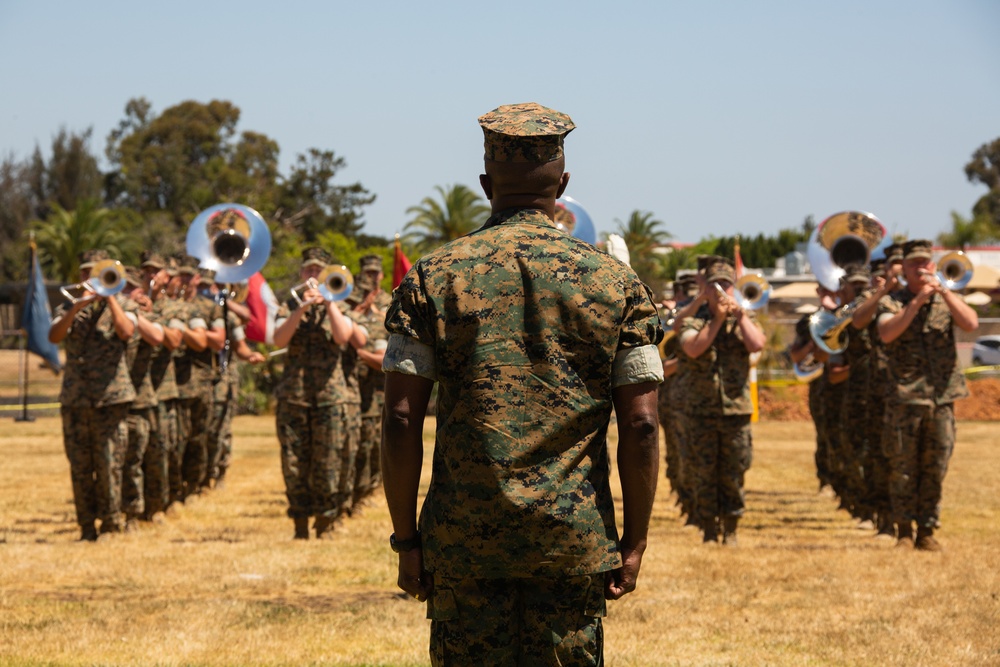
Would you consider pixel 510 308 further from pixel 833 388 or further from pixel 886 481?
pixel 833 388

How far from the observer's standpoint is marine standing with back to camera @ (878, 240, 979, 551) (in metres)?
10.4

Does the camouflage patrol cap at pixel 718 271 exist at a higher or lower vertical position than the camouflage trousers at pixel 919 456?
higher

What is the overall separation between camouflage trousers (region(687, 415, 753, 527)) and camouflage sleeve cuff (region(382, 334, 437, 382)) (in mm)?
7427

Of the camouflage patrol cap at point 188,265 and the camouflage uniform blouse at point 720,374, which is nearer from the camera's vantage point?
the camouflage uniform blouse at point 720,374

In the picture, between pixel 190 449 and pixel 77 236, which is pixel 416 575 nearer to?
pixel 190 449

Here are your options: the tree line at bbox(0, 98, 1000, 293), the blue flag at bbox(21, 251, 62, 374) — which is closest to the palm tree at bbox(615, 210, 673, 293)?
the tree line at bbox(0, 98, 1000, 293)

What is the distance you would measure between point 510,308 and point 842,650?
4256 millimetres

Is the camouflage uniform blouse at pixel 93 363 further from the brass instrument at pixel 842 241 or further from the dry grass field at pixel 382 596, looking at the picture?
the brass instrument at pixel 842 241

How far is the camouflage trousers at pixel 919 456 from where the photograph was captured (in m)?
10.5

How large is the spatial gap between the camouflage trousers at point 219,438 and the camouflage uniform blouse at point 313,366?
11.0ft

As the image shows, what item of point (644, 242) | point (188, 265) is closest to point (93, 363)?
point (188, 265)

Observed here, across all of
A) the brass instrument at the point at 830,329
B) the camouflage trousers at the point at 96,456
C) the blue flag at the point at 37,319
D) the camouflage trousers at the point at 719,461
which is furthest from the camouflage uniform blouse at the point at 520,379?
the blue flag at the point at 37,319

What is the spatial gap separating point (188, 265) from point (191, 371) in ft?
3.87

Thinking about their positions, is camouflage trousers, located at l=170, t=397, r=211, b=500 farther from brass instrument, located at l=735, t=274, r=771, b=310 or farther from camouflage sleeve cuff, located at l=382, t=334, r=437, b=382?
camouflage sleeve cuff, located at l=382, t=334, r=437, b=382
